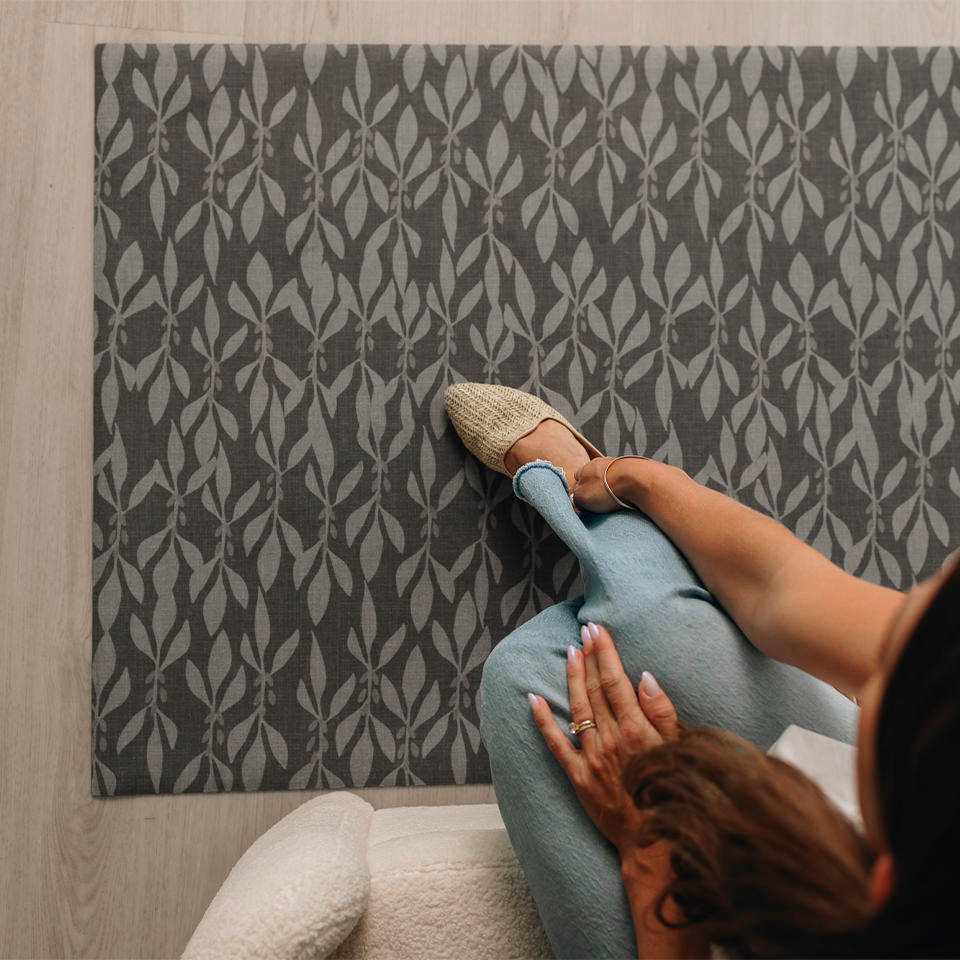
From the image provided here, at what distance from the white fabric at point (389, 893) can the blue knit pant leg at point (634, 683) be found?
5 centimetres

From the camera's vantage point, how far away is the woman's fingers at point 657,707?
684mm

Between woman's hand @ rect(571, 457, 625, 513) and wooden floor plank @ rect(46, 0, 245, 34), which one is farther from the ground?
wooden floor plank @ rect(46, 0, 245, 34)

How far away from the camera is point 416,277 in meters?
1.01

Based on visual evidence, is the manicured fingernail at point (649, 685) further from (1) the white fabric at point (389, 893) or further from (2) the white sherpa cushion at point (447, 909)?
(2) the white sherpa cushion at point (447, 909)

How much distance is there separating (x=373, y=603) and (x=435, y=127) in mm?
648

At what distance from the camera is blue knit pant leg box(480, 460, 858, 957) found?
66 cm

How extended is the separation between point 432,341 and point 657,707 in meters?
0.56

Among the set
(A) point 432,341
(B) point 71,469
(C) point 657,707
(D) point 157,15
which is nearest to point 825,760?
(C) point 657,707

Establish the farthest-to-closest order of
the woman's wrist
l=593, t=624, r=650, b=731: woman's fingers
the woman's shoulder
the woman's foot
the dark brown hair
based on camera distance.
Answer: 1. the woman's foot
2. the woman's wrist
3. l=593, t=624, r=650, b=731: woman's fingers
4. the woman's shoulder
5. the dark brown hair

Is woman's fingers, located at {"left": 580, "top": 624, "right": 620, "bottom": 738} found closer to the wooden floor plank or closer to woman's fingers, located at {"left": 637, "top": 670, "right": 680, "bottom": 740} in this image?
woman's fingers, located at {"left": 637, "top": 670, "right": 680, "bottom": 740}

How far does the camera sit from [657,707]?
2.26 ft

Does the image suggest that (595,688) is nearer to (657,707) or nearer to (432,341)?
(657,707)

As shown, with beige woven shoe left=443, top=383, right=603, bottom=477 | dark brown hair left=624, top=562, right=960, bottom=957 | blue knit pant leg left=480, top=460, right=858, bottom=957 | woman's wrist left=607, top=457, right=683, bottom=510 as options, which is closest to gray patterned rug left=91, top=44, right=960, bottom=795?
beige woven shoe left=443, top=383, right=603, bottom=477

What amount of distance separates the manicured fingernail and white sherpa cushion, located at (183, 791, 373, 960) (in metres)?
0.31
